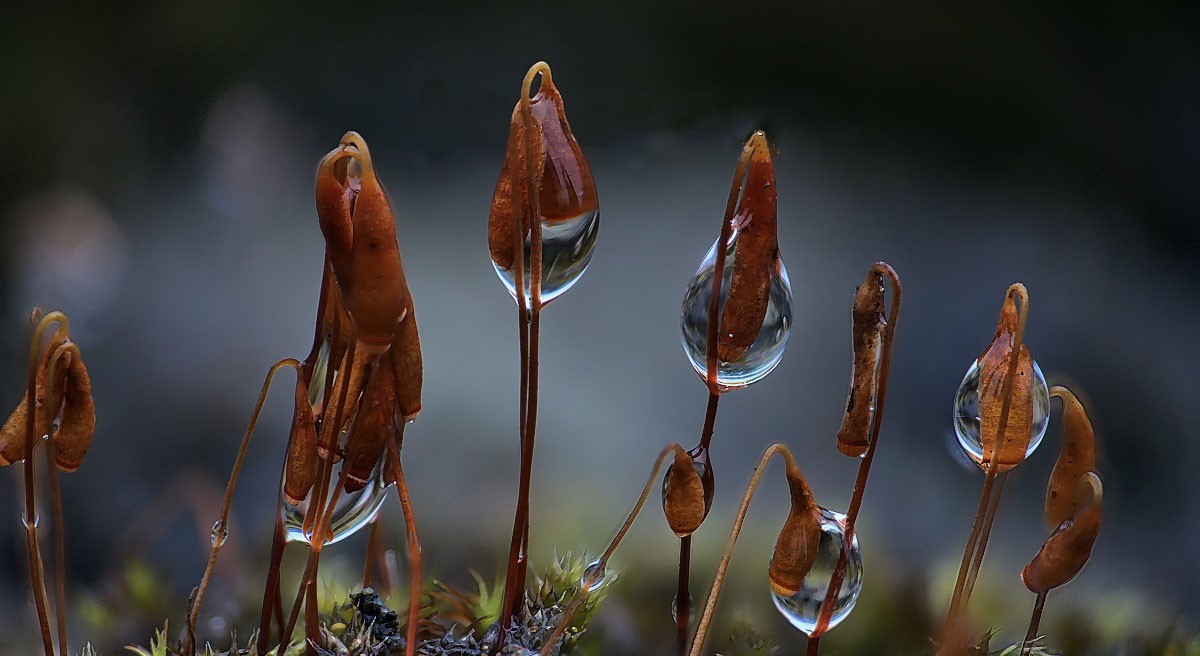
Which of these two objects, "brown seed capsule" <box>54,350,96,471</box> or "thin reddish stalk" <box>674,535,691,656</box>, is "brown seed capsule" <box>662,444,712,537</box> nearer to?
"thin reddish stalk" <box>674,535,691,656</box>

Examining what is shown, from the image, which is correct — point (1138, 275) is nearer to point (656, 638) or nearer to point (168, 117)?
point (656, 638)

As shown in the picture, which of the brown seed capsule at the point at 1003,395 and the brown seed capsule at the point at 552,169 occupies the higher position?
the brown seed capsule at the point at 552,169

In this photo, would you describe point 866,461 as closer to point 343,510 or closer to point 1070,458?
point 1070,458

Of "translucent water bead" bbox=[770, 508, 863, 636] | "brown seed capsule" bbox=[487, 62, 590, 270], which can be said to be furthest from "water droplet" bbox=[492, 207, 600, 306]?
"translucent water bead" bbox=[770, 508, 863, 636]

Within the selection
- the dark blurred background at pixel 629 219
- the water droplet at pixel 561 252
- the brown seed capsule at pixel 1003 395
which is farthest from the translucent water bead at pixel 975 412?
the dark blurred background at pixel 629 219

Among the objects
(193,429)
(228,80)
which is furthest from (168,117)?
(193,429)

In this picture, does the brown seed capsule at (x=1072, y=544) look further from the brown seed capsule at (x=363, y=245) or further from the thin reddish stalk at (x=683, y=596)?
the brown seed capsule at (x=363, y=245)
